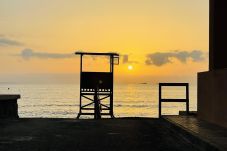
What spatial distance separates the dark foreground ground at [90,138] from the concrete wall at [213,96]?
1.25 metres

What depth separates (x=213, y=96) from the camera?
525 inches

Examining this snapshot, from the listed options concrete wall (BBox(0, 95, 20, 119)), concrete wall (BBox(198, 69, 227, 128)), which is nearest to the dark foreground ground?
concrete wall (BBox(198, 69, 227, 128))

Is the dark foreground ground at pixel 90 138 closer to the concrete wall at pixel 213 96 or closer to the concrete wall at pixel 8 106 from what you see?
the concrete wall at pixel 213 96

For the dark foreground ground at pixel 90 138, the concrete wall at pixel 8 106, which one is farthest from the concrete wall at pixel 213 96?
the concrete wall at pixel 8 106

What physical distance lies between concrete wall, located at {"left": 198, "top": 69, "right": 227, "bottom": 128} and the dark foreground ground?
125 cm

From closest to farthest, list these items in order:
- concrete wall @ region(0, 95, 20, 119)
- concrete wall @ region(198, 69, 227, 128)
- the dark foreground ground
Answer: the dark foreground ground < concrete wall @ region(198, 69, 227, 128) < concrete wall @ region(0, 95, 20, 119)

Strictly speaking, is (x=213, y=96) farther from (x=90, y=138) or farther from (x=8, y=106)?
(x=8, y=106)

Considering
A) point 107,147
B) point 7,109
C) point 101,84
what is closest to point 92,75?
point 101,84

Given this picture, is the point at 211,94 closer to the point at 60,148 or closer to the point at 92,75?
the point at 60,148

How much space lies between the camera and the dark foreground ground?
9844 millimetres

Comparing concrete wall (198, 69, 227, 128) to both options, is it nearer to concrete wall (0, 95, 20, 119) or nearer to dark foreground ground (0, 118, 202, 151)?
dark foreground ground (0, 118, 202, 151)

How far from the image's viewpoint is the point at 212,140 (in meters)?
9.36

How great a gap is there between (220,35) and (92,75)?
10192mm

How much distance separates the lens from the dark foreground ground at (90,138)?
984cm
